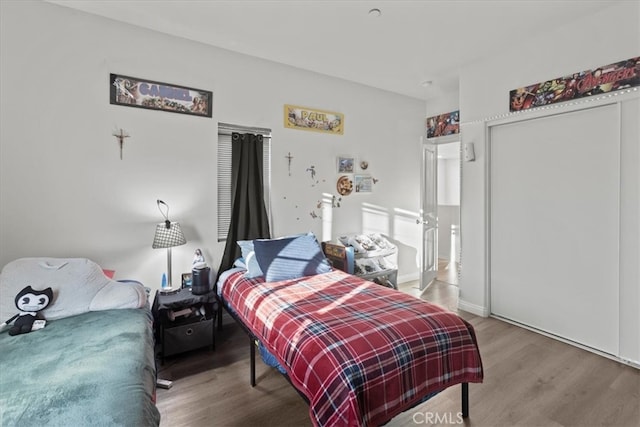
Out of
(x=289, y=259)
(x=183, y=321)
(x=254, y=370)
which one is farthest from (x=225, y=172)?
(x=254, y=370)

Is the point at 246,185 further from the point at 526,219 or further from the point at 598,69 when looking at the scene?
the point at 598,69

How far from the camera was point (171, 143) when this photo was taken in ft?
9.57

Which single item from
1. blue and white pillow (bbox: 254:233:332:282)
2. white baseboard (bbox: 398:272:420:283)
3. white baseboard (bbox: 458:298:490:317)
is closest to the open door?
white baseboard (bbox: 398:272:420:283)

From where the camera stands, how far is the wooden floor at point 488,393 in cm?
185

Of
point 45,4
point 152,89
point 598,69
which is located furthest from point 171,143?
point 598,69

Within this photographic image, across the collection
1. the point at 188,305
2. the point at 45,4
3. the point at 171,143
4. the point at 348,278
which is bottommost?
the point at 188,305

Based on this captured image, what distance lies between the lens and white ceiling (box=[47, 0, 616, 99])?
2.43m

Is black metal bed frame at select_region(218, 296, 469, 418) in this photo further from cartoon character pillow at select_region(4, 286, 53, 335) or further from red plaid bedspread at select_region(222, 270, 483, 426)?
cartoon character pillow at select_region(4, 286, 53, 335)

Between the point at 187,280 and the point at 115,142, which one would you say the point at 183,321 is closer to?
the point at 187,280

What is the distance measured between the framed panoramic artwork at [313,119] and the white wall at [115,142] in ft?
0.28

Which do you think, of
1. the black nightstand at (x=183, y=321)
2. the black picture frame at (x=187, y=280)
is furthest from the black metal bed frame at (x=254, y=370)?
the black picture frame at (x=187, y=280)

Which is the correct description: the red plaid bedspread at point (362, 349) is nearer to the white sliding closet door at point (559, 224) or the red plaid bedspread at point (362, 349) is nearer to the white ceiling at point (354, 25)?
the white sliding closet door at point (559, 224)

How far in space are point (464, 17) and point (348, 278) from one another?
2471mm

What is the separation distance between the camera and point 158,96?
9.30ft
